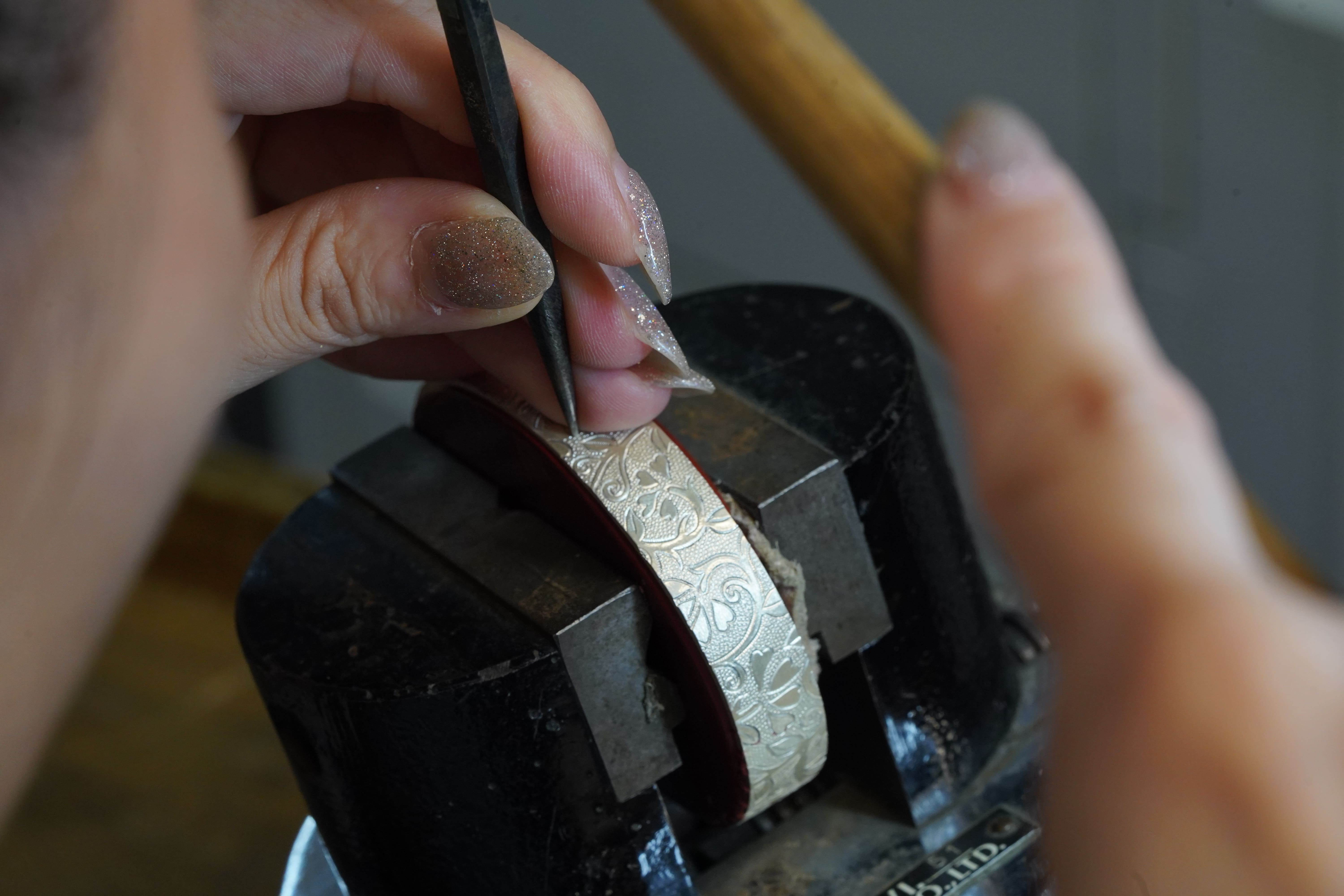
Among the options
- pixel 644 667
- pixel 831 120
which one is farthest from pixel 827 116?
pixel 644 667

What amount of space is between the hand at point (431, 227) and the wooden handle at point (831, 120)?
0.20 ft

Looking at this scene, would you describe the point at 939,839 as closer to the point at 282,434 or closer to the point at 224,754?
the point at 224,754

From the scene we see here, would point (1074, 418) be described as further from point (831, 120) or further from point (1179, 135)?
point (1179, 135)

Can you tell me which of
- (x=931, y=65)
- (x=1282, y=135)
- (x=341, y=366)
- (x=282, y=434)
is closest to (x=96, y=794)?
(x=282, y=434)

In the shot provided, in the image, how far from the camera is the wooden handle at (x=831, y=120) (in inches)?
A: 15.4

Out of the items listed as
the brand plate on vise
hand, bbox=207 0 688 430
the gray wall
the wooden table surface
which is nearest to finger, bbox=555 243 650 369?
hand, bbox=207 0 688 430

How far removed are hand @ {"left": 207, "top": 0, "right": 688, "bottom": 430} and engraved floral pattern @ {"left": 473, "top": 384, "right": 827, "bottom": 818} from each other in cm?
2

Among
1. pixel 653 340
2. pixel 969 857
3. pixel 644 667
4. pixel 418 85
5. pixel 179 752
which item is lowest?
pixel 179 752

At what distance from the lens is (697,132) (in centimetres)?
85

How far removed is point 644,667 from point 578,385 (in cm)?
11

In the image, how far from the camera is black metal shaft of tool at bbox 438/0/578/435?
41 centimetres

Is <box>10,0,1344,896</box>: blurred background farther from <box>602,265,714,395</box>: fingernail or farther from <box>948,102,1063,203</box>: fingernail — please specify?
<box>948,102,1063,203</box>: fingernail

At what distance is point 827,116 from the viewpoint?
1.43ft

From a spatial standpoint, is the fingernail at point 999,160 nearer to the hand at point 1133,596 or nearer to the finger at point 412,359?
the hand at point 1133,596
